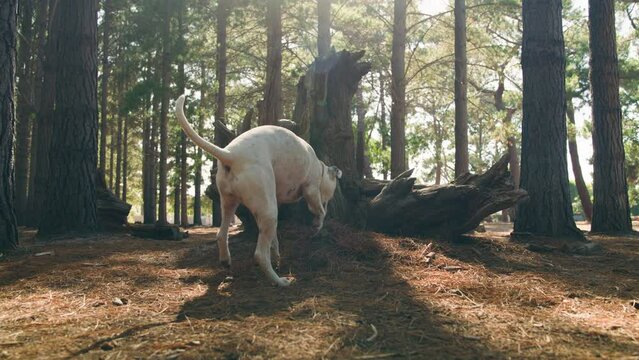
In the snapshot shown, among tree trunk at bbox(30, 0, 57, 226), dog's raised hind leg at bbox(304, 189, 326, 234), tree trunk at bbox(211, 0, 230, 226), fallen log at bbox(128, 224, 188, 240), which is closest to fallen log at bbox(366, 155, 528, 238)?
dog's raised hind leg at bbox(304, 189, 326, 234)

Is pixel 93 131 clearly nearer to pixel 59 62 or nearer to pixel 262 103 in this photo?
pixel 59 62

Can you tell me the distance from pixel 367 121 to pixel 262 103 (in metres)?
20.9

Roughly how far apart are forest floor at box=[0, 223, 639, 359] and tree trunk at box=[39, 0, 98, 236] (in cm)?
188

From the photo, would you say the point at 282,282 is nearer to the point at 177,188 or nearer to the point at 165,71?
the point at 165,71

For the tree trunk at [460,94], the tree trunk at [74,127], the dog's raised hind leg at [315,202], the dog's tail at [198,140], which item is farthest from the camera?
the tree trunk at [460,94]

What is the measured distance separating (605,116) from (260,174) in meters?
9.21

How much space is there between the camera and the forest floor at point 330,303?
2656 mm

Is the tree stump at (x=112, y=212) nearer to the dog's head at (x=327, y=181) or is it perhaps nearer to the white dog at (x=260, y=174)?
the dog's head at (x=327, y=181)

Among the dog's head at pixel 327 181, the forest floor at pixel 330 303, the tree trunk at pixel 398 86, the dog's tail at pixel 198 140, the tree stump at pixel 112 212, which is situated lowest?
the forest floor at pixel 330 303

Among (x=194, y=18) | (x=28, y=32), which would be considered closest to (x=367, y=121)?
(x=194, y=18)

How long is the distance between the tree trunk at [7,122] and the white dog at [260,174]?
3.33 metres

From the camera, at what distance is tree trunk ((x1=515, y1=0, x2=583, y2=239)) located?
786 cm

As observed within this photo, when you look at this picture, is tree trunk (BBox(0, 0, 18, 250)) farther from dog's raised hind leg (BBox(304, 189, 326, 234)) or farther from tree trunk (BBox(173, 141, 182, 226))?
tree trunk (BBox(173, 141, 182, 226))

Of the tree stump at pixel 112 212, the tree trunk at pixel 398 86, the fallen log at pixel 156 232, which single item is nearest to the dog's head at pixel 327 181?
the fallen log at pixel 156 232
